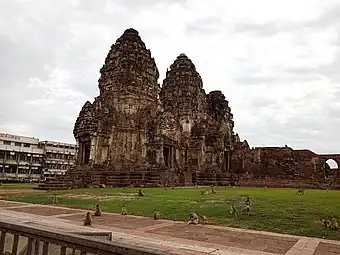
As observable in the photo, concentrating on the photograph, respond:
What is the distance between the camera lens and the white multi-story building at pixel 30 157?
65125 mm

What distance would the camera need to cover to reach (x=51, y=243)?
373 cm

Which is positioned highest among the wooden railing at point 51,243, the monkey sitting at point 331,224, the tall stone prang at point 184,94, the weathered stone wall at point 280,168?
the tall stone prang at point 184,94

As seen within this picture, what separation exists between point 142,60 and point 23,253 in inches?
1466

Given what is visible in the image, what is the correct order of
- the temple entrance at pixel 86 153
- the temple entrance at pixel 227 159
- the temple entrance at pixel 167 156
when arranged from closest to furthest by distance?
the temple entrance at pixel 86 153 < the temple entrance at pixel 167 156 < the temple entrance at pixel 227 159

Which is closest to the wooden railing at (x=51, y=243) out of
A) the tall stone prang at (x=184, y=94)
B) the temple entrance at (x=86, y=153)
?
the temple entrance at (x=86, y=153)

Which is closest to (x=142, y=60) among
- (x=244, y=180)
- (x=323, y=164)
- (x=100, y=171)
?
(x=100, y=171)

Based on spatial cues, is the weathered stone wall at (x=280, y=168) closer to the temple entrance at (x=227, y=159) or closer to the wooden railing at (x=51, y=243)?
the temple entrance at (x=227, y=159)

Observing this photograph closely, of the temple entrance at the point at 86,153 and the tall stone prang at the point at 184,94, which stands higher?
the tall stone prang at the point at 184,94

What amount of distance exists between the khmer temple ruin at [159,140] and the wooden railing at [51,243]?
2739 cm

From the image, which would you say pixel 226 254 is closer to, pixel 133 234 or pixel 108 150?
pixel 133 234

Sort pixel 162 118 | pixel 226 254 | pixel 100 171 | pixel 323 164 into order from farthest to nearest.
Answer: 1. pixel 323 164
2. pixel 162 118
3. pixel 100 171
4. pixel 226 254

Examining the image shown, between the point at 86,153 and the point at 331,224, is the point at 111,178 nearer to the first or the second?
the point at 86,153

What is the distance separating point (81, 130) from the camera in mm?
36438

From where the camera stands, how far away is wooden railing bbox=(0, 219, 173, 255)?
10.5ft
